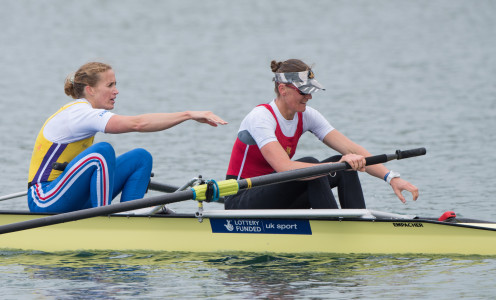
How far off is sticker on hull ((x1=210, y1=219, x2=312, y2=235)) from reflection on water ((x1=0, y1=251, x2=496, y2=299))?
245 mm

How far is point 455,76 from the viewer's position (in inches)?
1143

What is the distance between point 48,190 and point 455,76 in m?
21.1

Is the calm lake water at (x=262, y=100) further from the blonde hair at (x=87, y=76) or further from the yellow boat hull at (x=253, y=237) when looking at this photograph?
the blonde hair at (x=87, y=76)

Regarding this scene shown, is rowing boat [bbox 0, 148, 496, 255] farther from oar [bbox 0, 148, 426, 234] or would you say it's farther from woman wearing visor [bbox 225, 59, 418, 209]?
woman wearing visor [bbox 225, 59, 418, 209]

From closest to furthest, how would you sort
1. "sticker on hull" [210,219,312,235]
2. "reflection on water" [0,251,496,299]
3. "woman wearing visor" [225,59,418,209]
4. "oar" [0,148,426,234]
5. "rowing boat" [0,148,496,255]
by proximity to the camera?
1. "reflection on water" [0,251,496,299]
2. "oar" [0,148,426,234]
3. "rowing boat" [0,148,496,255]
4. "woman wearing visor" [225,59,418,209]
5. "sticker on hull" [210,219,312,235]

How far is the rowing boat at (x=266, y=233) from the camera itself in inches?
360

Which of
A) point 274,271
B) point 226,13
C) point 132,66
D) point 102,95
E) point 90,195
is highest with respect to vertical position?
point 226,13

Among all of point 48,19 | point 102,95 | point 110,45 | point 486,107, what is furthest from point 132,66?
point 102,95

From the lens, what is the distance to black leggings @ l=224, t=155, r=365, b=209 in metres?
9.28

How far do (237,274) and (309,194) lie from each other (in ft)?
3.23

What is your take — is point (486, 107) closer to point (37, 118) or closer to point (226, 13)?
point (37, 118)

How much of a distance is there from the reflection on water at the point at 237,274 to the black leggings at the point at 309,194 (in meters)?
0.49

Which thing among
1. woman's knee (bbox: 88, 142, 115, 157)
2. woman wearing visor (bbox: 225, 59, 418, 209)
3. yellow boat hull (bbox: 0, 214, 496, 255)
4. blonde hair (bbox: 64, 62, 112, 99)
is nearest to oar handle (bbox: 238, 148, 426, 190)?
woman wearing visor (bbox: 225, 59, 418, 209)

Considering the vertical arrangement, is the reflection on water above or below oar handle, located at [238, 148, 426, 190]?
below
